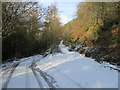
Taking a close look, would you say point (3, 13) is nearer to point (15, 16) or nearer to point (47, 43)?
point (15, 16)

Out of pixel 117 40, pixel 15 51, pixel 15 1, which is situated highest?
pixel 15 1

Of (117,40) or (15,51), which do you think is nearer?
(117,40)

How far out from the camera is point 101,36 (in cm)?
2209

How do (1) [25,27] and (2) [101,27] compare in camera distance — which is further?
(1) [25,27]

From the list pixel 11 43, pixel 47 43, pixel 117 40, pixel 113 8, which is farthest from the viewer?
pixel 47 43

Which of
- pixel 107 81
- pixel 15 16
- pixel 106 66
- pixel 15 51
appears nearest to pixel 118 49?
pixel 106 66

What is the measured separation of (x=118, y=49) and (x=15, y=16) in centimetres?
1029

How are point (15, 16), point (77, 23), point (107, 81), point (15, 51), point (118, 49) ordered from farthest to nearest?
point (77, 23), point (15, 51), point (118, 49), point (15, 16), point (107, 81)

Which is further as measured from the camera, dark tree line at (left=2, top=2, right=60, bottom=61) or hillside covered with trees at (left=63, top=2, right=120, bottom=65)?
hillside covered with trees at (left=63, top=2, right=120, bottom=65)

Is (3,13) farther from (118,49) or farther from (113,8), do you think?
(113,8)

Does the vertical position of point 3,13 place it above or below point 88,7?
below

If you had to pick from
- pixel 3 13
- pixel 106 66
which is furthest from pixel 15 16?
pixel 106 66

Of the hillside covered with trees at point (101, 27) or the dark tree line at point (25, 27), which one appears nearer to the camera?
the dark tree line at point (25, 27)

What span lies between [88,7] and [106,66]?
754 inches
